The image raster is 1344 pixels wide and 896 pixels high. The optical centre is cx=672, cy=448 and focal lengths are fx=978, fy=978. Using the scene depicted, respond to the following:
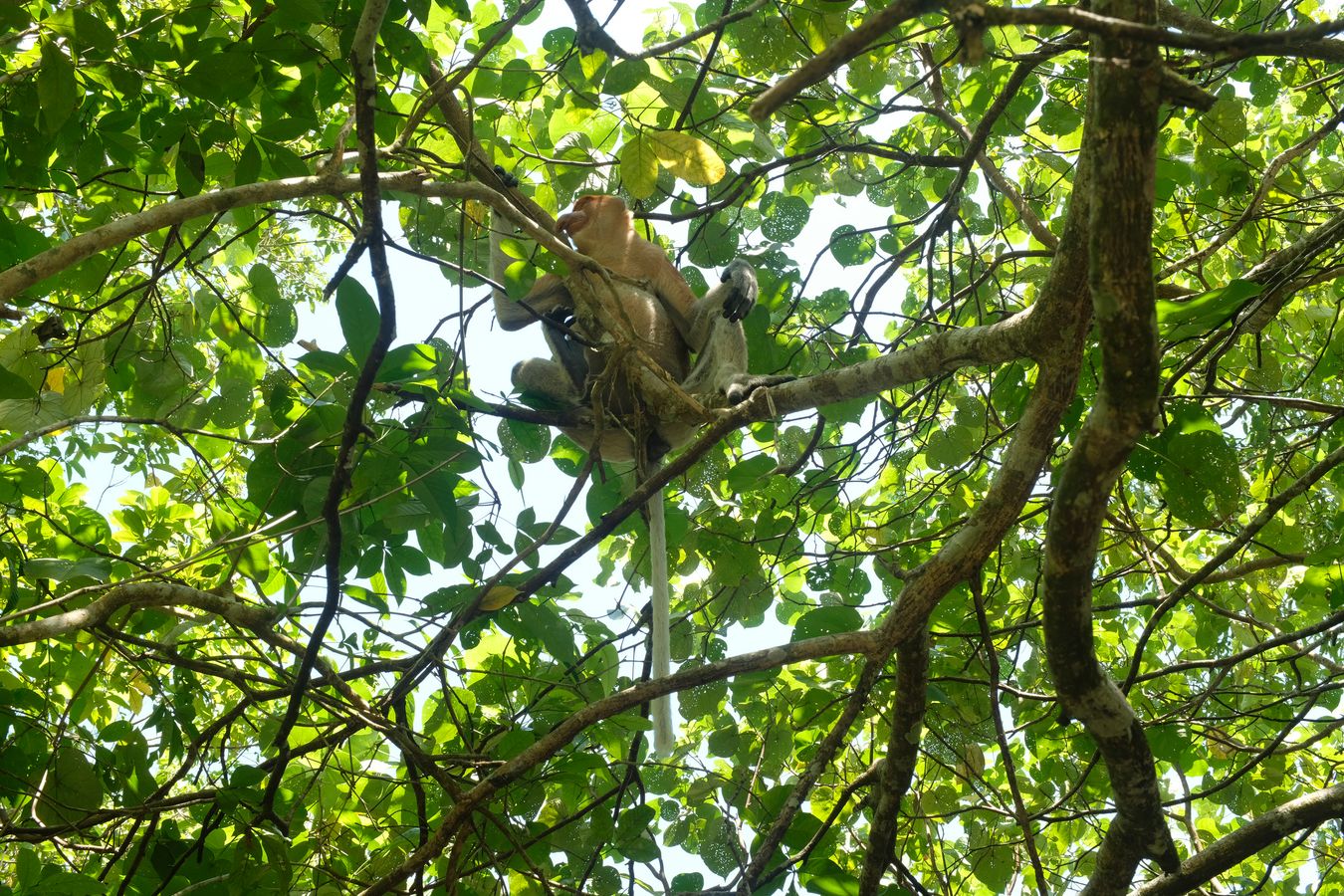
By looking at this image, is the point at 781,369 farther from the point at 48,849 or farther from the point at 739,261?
the point at 48,849

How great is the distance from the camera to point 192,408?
11.1ft

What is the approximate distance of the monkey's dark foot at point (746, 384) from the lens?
12.0ft

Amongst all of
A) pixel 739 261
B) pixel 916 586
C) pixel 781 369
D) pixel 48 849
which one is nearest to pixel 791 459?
pixel 781 369

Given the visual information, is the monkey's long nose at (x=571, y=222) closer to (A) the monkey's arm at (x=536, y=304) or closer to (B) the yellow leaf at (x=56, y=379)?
(A) the monkey's arm at (x=536, y=304)

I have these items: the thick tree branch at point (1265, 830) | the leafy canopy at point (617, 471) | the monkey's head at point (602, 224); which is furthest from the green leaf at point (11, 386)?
the monkey's head at point (602, 224)

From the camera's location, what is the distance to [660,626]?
3656 millimetres

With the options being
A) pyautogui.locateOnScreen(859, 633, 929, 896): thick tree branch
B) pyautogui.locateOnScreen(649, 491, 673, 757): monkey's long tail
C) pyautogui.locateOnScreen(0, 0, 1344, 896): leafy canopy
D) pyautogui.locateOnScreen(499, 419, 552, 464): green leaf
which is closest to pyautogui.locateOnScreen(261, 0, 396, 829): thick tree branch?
pyautogui.locateOnScreen(0, 0, 1344, 896): leafy canopy

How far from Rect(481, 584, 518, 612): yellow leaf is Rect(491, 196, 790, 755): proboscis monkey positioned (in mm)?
827

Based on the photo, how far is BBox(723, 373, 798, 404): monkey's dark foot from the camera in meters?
3.66

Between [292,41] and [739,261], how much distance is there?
7.45 ft

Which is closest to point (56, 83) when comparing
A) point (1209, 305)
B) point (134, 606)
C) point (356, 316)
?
point (356, 316)

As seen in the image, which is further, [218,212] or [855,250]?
[855,250]

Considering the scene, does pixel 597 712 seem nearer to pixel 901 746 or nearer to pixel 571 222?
pixel 901 746

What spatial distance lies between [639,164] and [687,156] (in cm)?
14
